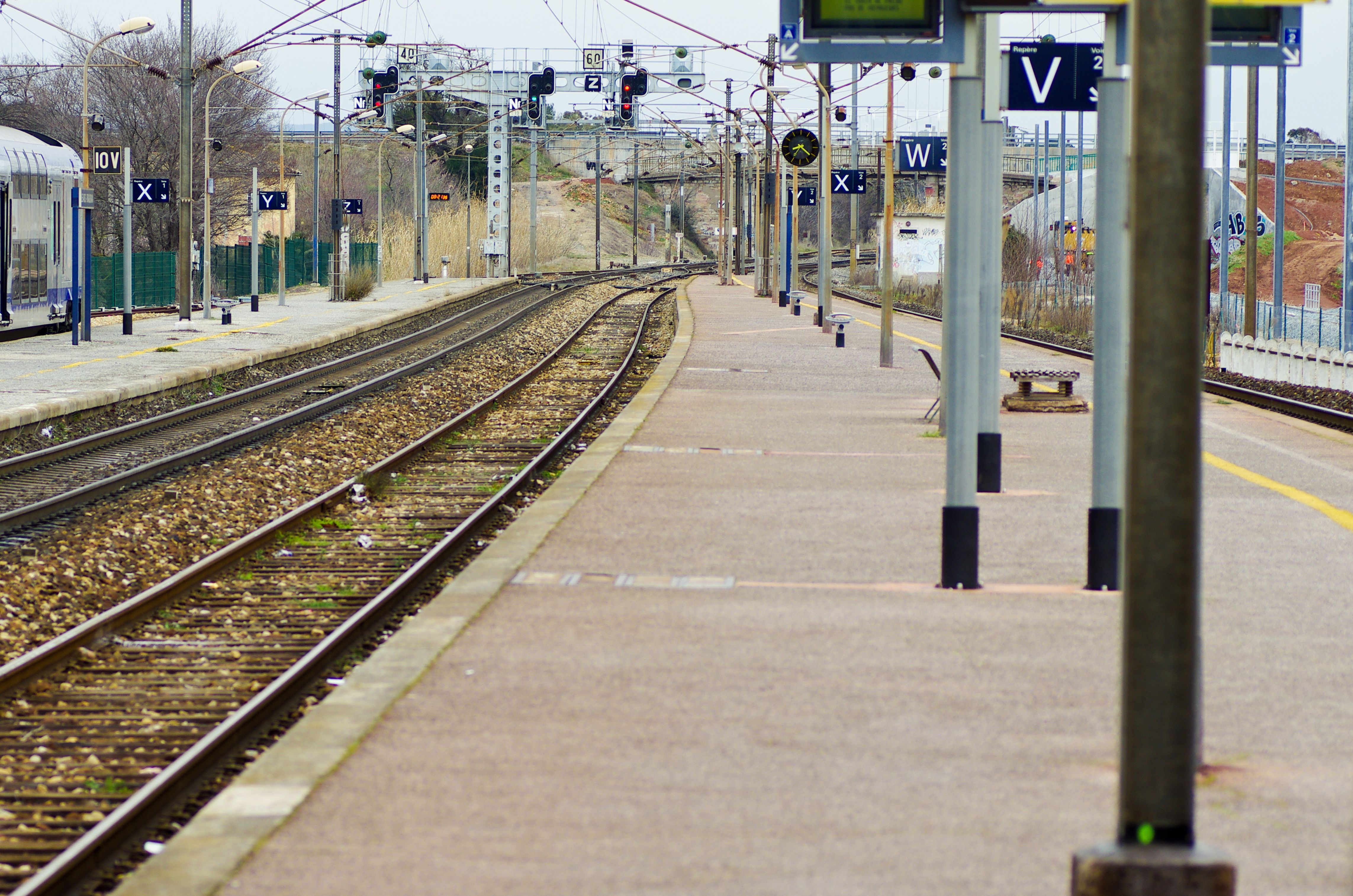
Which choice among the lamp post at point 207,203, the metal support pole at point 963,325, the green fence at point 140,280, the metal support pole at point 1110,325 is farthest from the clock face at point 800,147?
the metal support pole at point 1110,325

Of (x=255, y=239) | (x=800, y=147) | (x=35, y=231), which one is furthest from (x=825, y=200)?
(x=255, y=239)

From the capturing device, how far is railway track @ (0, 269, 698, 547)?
12969 mm

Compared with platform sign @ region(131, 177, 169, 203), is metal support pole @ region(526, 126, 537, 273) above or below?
above

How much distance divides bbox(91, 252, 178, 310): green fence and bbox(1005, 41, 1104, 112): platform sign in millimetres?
34823

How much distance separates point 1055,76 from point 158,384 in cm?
1479

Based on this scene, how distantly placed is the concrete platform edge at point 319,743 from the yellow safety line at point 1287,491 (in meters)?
4.98

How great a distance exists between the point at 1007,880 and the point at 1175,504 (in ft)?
3.97

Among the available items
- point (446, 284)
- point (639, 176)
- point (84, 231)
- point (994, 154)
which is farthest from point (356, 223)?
point (994, 154)

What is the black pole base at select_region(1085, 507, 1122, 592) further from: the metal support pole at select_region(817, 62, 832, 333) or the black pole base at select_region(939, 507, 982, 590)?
the metal support pole at select_region(817, 62, 832, 333)

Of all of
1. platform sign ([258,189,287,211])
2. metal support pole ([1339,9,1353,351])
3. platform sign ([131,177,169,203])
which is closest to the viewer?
metal support pole ([1339,9,1353,351])

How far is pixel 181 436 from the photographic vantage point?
57.2ft

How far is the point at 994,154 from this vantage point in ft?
40.5


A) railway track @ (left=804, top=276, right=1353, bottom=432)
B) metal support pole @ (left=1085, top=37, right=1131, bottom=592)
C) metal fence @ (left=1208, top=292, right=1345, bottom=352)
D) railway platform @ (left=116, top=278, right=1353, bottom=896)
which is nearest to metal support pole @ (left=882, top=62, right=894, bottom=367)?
railway track @ (left=804, top=276, right=1353, bottom=432)

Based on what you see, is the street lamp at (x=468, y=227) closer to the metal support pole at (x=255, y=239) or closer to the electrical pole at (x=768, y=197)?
the electrical pole at (x=768, y=197)
